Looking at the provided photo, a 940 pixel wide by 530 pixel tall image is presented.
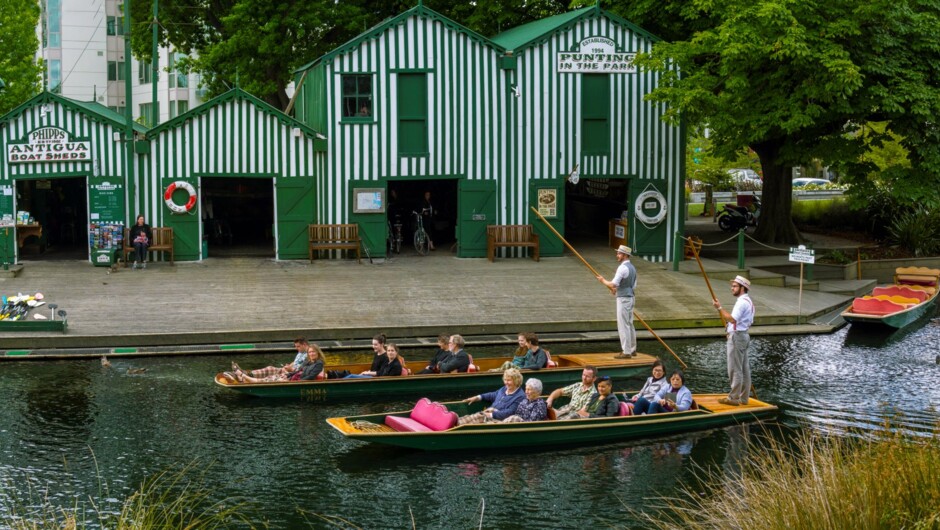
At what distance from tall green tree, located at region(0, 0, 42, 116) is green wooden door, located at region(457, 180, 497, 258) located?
808 inches

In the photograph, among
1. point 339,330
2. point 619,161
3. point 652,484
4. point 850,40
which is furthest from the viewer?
point 619,161

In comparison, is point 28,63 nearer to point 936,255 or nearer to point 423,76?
point 423,76

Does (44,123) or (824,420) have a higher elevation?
(44,123)

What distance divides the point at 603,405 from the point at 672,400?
115cm

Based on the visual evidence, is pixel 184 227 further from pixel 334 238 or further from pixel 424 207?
A: pixel 424 207

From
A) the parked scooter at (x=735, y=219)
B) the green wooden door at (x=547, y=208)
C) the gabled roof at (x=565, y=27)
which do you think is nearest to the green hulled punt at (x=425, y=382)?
the green wooden door at (x=547, y=208)

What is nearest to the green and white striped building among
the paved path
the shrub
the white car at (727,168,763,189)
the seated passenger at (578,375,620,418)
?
the paved path

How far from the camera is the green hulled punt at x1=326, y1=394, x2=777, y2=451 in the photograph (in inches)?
618

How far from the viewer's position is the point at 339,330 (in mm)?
23547

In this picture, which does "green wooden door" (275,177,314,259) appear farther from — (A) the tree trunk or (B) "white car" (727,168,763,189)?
(B) "white car" (727,168,763,189)

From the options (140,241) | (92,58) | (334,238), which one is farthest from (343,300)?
(92,58)

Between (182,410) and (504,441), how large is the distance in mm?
5216

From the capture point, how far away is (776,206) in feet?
120

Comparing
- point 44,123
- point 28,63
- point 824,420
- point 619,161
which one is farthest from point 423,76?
point 28,63
